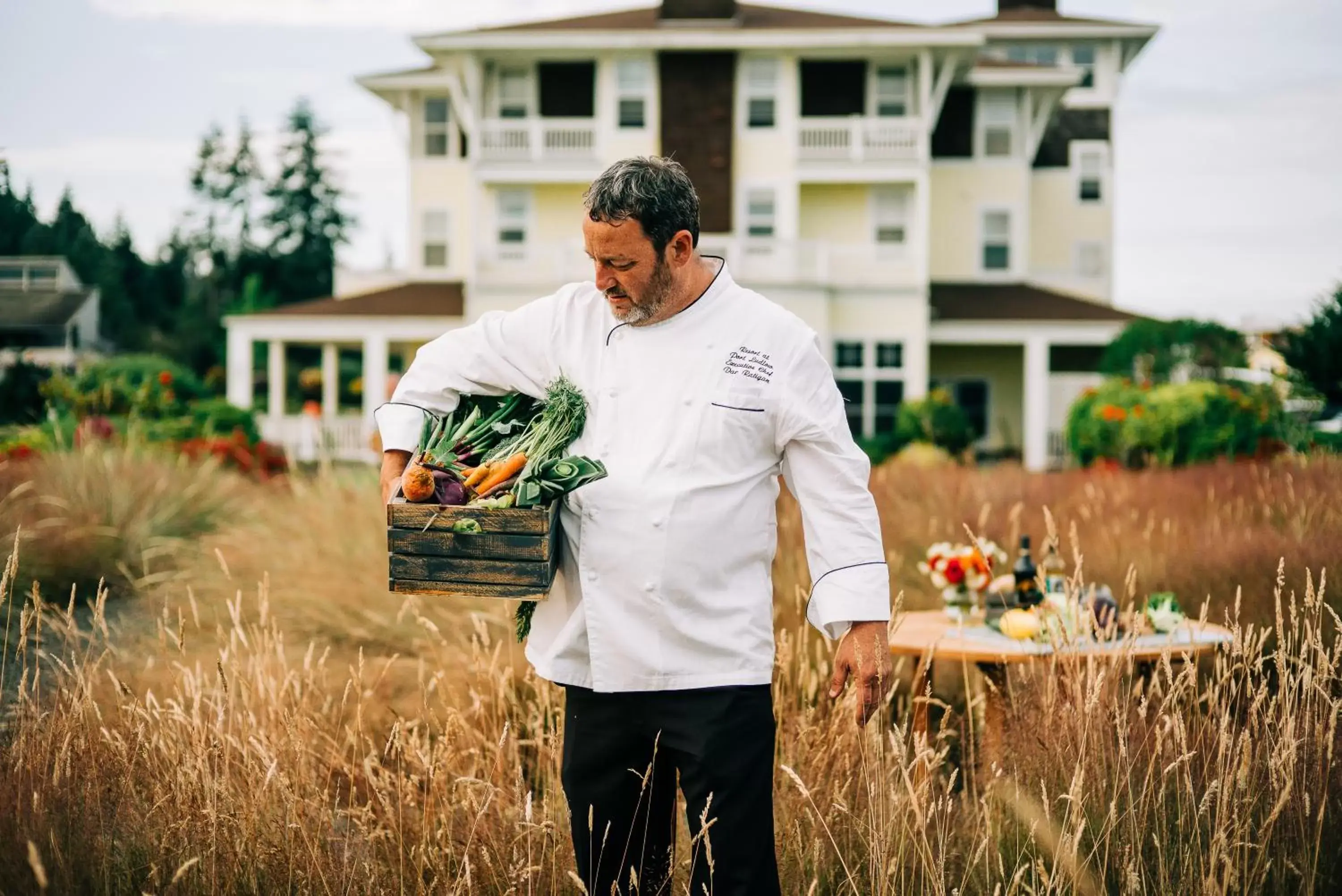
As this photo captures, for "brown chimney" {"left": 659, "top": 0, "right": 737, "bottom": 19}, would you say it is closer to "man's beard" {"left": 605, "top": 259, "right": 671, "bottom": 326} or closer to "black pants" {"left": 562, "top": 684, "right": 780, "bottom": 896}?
"man's beard" {"left": 605, "top": 259, "right": 671, "bottom": 326}

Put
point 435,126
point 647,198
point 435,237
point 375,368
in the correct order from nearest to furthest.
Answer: point 647,198
point 375,368
point 435,237
point 435,126

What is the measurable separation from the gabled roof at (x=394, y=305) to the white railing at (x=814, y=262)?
221 inches

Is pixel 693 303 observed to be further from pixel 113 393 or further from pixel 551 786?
pixel 113 393

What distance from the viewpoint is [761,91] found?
26.0 metres

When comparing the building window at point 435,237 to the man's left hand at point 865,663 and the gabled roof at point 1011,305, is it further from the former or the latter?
the man's left hand at point 865,663

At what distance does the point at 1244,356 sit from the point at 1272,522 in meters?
12.0

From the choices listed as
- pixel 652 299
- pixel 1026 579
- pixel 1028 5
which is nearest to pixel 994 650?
pixel 1026 579

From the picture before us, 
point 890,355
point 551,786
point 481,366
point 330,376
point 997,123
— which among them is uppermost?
point 997,123

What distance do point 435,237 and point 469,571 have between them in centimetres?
2644

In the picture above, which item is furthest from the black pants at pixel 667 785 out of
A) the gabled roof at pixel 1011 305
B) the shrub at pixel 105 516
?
the gabled roof at pixel 1011 305

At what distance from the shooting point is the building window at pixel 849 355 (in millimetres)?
25422

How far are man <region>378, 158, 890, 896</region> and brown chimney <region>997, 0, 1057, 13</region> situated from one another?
3157 centimetres

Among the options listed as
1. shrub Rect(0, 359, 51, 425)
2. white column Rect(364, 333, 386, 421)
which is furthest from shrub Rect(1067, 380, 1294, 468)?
white column Rect(364, 333, 386, 421)

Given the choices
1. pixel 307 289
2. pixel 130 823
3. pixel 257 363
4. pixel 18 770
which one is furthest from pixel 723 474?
pixel 307 289
